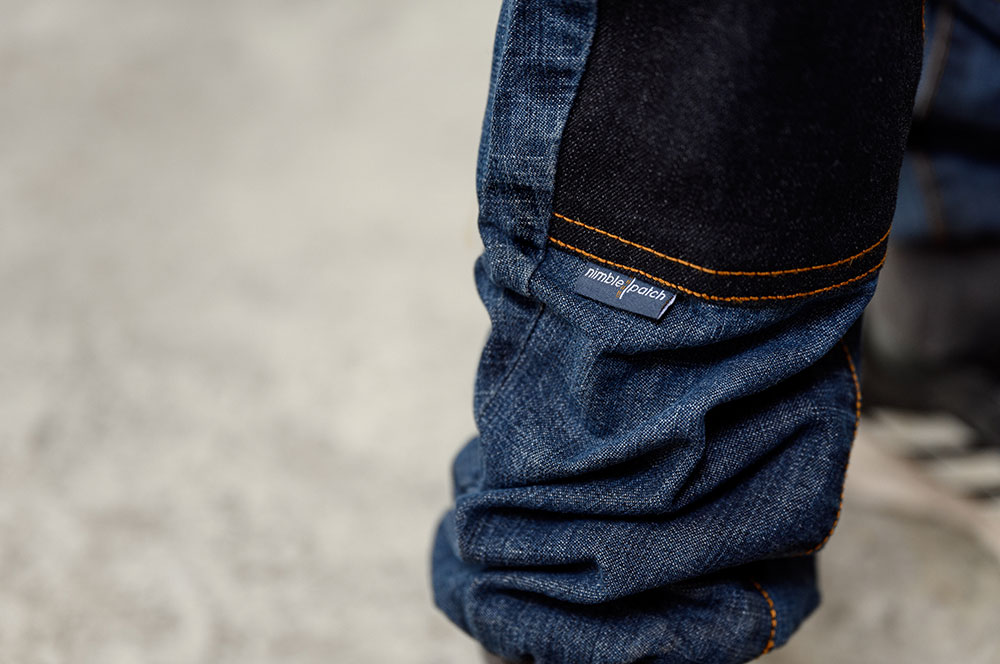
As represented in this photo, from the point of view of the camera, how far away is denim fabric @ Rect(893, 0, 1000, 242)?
24.0 inches

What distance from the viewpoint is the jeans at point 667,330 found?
32 cm

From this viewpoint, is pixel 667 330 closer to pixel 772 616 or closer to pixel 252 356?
pixel 772 616

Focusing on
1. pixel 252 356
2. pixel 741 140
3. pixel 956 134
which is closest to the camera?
pixel 741 140

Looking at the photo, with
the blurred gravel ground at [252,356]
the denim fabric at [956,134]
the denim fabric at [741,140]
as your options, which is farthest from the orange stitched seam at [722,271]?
the denim fabric at [956,134]

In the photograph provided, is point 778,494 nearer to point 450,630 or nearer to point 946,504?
point 450,630

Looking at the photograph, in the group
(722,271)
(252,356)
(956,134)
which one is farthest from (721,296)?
(252,356)

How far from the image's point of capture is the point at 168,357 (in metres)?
0.92

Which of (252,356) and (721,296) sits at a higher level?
(721,296)

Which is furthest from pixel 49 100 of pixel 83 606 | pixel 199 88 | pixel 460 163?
pixel 83 606

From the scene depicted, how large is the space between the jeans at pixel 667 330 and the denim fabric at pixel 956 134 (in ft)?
1.04

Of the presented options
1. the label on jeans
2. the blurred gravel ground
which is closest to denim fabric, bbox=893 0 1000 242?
the blurred gravel ground

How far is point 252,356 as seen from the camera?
93 centimetres

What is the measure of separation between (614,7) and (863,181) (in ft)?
0.36

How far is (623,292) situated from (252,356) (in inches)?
25.8
